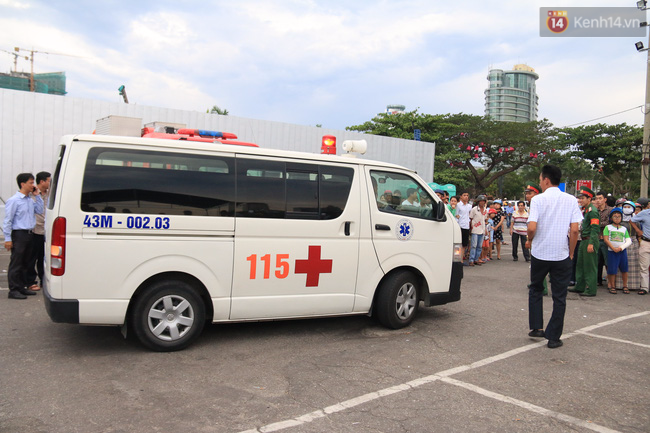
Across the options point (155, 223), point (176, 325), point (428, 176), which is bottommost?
point (176, 325)

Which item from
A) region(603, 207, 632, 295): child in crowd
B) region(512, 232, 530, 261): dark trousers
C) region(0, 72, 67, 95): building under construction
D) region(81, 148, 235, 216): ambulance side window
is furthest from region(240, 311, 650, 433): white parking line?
region(0, 72, 67, 95): building under construction

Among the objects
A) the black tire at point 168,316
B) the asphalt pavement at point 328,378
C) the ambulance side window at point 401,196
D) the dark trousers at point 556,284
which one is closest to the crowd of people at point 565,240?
the dark trousers at point 556,284

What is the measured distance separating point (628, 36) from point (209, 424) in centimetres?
2290

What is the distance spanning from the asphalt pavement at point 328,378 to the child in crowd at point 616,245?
300cm

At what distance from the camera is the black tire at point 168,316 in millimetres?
4852

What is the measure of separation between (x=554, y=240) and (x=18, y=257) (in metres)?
7.09

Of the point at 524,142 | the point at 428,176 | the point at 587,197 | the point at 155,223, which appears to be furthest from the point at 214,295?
the point at 524,142

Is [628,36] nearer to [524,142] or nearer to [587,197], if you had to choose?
[587,197]

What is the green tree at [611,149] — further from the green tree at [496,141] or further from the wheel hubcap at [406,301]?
the wheel hubcap at [406,301]

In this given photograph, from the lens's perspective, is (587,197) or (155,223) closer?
(155,223)

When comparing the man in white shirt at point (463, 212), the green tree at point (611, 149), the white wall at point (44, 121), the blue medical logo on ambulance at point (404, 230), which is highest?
the green tree at point (611, 149)

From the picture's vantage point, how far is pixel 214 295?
5.11 meters

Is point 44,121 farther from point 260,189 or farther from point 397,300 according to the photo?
point 397,300

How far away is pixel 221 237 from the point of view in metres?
5.09
